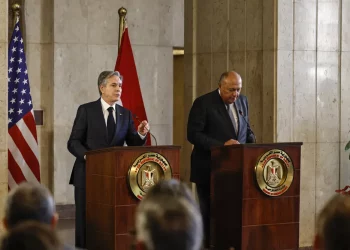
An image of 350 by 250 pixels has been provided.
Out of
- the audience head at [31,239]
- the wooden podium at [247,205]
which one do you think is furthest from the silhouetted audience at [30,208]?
the wooden podium at [247,205]

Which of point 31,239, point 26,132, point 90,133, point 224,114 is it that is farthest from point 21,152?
point 31,239

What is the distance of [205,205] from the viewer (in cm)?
660

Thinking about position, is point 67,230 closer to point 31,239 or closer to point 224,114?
point 224,114

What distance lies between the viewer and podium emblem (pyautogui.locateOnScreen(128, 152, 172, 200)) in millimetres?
5750

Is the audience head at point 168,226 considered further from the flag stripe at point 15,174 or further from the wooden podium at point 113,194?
the flag stripe at point 15,174

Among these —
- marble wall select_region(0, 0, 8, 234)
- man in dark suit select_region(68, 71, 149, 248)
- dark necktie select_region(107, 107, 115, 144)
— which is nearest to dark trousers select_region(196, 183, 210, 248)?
man in dark suit select_region(68, 71, 149, 248)

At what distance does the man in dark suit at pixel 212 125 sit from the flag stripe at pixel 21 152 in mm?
2257

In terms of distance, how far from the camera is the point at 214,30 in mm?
8883

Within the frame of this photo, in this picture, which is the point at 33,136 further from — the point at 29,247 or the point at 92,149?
the point at 29,247

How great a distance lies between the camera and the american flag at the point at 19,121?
A: 8305 millimetres

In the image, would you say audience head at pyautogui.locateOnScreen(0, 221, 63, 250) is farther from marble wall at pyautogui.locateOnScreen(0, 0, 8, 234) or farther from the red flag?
the red flag

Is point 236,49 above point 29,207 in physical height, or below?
above

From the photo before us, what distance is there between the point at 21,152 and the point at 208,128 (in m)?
2.46

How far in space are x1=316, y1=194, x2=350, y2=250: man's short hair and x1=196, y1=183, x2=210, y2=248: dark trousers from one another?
14.6 ft
